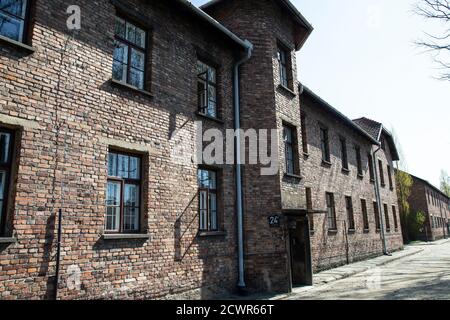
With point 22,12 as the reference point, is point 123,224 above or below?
below

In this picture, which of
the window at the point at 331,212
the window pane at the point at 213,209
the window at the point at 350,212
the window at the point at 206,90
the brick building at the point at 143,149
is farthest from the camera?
the window at the point at 350,212

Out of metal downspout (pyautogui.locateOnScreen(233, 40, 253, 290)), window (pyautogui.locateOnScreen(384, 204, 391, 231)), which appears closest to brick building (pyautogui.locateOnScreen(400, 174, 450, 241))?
window (pyautogui.locateOnScreen(384, 204, 391, 231))

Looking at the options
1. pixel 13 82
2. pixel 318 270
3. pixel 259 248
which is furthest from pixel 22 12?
pixel 318 270

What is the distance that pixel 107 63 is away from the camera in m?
7.23

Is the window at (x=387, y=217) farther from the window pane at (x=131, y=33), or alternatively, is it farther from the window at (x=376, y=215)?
the window pane at (x=131, y=33)

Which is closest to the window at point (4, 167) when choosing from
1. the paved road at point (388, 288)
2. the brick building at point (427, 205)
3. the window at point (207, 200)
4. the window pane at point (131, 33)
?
the window pane at point (131, 33)

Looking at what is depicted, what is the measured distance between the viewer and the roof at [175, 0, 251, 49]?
8789 mm

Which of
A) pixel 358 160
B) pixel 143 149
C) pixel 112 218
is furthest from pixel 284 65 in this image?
pixel 358 160

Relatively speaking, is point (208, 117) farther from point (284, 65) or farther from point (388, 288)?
point (388, 288)

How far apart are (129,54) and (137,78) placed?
0.55 meters

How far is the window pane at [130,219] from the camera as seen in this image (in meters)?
7.21

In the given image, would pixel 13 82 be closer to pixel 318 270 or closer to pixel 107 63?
pixel 107 63

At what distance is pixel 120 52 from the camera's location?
7.72m

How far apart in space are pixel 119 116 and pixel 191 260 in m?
3.68
